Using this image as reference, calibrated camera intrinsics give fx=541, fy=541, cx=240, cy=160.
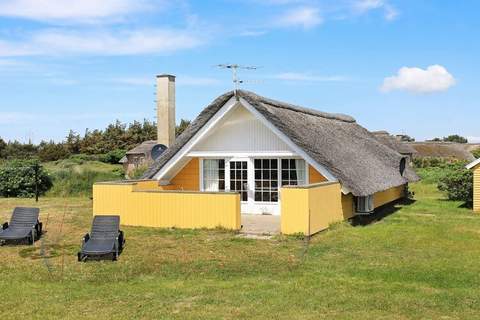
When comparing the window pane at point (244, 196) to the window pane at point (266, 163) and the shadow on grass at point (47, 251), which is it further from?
the shadow on grass at point (47, 251)

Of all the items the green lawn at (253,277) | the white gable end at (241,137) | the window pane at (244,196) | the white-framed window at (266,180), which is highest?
the white gable end at (241,137)

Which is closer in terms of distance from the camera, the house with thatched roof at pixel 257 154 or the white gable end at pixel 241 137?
the house with thatched roof at pixel 257 154

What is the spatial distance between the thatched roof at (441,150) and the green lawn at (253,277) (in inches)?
2120

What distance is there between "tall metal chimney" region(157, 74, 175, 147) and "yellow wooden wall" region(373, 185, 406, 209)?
8634mm

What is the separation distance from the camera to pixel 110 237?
41.1ft

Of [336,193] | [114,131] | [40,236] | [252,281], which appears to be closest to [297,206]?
[336,193]

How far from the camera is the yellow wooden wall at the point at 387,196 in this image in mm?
20247

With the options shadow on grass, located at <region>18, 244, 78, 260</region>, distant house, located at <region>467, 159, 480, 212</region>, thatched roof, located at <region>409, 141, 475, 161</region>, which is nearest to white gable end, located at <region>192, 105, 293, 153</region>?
shadow on grass, located at <region>18, 244, 78, 260</region>

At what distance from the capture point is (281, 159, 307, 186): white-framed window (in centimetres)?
1825

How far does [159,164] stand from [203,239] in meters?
5.56

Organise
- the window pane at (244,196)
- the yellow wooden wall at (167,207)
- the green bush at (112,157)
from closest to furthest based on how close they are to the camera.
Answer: the yellow wooden wall at (167,207) → the window pane at (244,196) → the green bush at (112,157)

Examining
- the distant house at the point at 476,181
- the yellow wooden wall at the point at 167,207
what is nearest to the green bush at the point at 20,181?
the yellow wooden wall at the point at 167,207

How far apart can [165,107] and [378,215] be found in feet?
30.7

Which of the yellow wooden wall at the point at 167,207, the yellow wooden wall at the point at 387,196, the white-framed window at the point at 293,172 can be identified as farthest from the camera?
the yellow wooden wall at the point at 387,196
